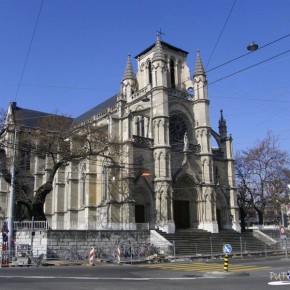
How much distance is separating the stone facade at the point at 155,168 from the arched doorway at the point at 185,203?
10 cm

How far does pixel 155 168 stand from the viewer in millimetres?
38031

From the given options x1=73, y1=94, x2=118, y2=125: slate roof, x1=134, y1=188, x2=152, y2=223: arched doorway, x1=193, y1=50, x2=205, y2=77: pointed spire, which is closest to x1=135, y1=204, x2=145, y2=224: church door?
x1=134, y1=188, x2=152, y2=223: arched doorway

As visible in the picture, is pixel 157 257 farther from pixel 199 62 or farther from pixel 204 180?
pixel 199 62

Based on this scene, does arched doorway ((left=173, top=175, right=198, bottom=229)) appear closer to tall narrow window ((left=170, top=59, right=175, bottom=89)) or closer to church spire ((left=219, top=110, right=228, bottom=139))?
church spire ((left=219, top=110, right=228, bottom=139))

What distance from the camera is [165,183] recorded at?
37.1 m

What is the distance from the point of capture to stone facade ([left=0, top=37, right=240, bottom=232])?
36.5 metres

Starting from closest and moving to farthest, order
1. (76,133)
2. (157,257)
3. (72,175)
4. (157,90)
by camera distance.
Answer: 1. (157,257)
2. (76,133)
3. (157,90)
4. (72,175)

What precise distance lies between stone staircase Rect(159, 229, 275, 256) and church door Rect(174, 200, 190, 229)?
8.29ft

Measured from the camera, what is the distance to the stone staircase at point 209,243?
103 feet

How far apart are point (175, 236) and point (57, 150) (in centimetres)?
1234

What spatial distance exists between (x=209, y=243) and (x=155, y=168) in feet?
28.7

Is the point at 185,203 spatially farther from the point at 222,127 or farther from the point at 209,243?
the point at 222,127

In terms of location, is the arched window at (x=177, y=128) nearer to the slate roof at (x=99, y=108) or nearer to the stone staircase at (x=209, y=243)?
the slate roof at (x=99, y=108)

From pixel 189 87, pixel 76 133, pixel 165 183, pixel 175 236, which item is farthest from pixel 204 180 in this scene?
pixel 76 133
